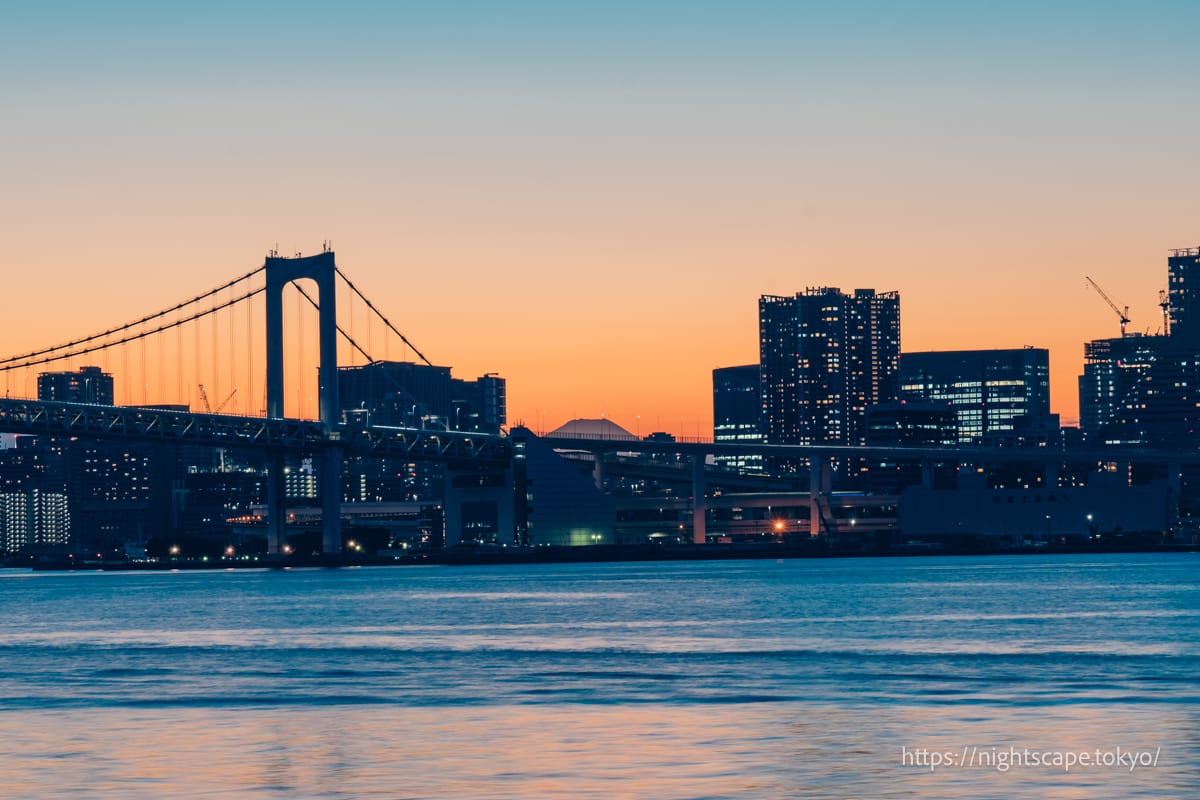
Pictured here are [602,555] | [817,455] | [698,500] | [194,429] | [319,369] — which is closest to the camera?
[194,429]

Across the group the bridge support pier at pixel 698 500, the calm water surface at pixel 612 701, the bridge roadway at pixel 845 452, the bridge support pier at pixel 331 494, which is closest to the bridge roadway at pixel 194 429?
the bridge support pier at pixel 331 494

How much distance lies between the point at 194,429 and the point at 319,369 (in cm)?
814

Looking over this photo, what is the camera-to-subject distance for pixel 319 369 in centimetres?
11006

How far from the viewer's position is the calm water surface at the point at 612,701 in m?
20.4

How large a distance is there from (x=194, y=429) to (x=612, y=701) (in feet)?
261

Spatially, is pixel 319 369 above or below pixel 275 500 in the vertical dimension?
above

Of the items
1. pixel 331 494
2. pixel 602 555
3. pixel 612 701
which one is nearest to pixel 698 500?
pixel 602 555

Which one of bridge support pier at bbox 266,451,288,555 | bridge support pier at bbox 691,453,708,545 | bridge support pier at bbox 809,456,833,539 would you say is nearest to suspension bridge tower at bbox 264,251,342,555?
bridge support pier at bbox 266,451,288,555

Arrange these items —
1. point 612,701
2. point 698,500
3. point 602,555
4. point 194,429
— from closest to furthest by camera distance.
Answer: point 612,701
point 194,429
point 602,555
point 698,500

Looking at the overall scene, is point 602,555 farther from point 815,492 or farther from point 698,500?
point 815,492

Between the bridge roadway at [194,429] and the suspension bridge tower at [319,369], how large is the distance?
0.85 metres

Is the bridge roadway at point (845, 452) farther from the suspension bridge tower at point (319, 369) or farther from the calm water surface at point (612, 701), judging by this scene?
the calm water surface at point (612, 701)

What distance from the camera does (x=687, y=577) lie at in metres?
98.8

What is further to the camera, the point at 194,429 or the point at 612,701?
the point at 194,429
